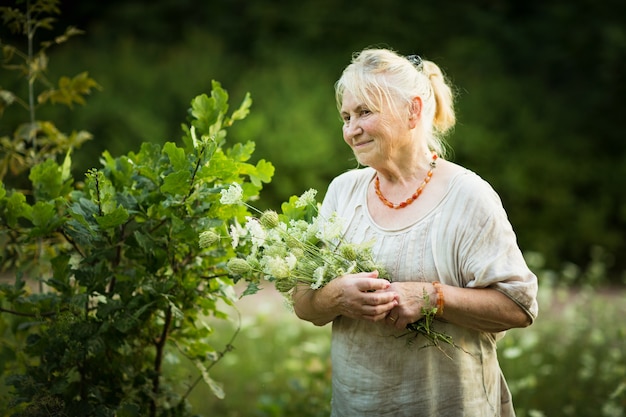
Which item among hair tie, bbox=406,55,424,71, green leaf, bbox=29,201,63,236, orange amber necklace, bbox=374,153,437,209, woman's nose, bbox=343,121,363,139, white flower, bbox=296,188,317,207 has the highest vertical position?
hair tie, bbox=406,55,424,71

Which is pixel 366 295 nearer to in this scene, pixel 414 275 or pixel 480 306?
pixel 414 275

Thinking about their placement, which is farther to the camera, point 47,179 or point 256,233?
point 47,179

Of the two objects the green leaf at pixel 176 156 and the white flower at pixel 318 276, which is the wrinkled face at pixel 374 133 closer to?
the white flower at pixel 318 276

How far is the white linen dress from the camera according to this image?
225 cm

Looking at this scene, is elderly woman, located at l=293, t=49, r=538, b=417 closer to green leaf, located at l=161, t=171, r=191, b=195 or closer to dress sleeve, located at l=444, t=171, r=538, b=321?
dress sleeve, located at l=444, t=171, r=538, b=321

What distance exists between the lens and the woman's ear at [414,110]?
7.93 ft

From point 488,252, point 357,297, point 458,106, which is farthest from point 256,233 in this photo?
point 458,106

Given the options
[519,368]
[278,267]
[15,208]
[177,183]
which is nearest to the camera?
[278,267]

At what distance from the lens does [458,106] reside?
8.52 metres

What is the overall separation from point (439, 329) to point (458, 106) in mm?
6531

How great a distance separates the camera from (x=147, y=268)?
260 centimetres

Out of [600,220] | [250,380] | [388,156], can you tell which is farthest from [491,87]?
[388,156]

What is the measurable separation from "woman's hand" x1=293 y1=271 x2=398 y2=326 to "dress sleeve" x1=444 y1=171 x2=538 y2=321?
27 cm

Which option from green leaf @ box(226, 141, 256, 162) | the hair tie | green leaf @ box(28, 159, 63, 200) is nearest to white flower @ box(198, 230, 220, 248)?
green leaf @ box(226, 141, 256, 162)
